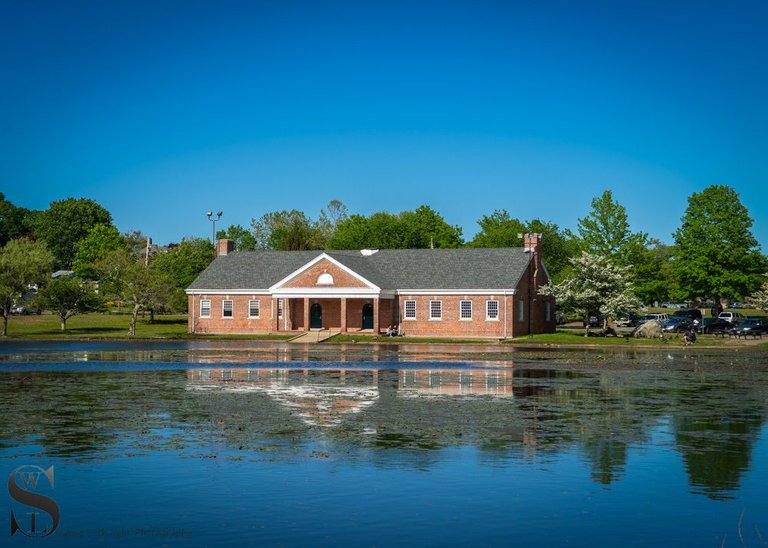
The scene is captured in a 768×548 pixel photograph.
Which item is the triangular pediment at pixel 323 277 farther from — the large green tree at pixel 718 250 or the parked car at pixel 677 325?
the large green tree at pixel 718 250

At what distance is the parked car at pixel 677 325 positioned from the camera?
79188mm

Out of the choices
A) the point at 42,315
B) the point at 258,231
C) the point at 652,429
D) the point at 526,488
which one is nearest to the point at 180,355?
the point at 652,429

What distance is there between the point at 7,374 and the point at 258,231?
136165 millimetres

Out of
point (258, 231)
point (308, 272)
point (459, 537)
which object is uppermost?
point (258, 231)

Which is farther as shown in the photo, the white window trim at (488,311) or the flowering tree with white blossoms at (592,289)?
the flowering tree with white blossoms at (592,289)

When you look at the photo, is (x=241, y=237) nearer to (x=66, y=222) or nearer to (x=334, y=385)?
(x=66, y=222)

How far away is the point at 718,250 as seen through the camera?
94938 millimetres

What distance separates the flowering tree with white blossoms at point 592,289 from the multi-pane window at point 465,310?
7193mm

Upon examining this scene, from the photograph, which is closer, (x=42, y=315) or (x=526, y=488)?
(x=526, y=488)

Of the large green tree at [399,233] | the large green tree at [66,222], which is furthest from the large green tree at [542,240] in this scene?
the large green tree at [66,222]

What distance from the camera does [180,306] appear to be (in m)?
98.2

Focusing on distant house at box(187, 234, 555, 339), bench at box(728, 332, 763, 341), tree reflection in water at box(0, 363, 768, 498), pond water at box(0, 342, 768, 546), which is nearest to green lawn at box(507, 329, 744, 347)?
bench at box(728, 332, 763, 341)

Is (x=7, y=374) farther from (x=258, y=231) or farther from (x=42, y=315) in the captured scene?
(x=258, y=231)

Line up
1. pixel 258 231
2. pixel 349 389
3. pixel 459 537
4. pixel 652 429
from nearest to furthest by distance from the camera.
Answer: pixel 459 537 → pixel 652 429 → pixel 349 389 → pixel 258 231
